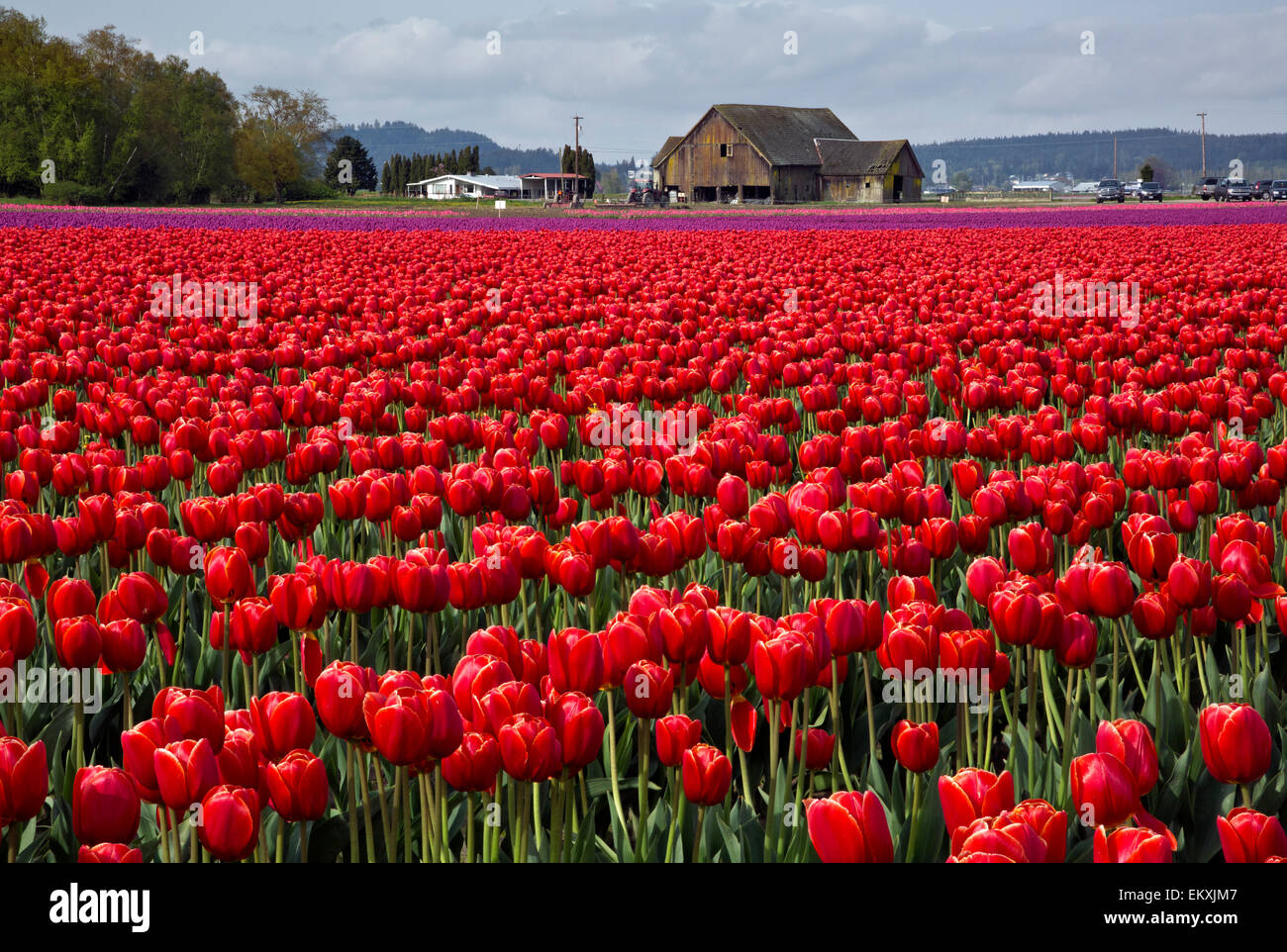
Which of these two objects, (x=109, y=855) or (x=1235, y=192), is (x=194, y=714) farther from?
(x=1235, y=192)

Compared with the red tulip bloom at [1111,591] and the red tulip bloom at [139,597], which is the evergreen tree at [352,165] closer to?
the red tulip bloom at [139,597]

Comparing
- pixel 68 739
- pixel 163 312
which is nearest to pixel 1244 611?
pixel 68 739

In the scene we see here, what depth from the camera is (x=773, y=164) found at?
83062 millimetres

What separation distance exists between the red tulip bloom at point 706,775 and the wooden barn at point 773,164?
270 feet

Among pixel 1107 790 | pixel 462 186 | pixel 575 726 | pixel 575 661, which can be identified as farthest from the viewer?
pixel 462 186

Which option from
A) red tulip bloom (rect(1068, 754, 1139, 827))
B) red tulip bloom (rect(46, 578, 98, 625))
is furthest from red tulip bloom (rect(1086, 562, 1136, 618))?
red tulip bloom (rect(46, 578, 98, 625))

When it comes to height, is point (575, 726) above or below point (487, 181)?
below

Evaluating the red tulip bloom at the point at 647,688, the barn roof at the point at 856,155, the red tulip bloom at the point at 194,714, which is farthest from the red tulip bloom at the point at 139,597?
the barn roof at the point at 856,155

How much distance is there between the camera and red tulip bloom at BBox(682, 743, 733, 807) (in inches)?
87.9

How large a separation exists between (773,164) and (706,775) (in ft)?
277

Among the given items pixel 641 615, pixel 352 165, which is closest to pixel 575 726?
pixel 641 615

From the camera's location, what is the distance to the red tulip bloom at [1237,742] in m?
2.09

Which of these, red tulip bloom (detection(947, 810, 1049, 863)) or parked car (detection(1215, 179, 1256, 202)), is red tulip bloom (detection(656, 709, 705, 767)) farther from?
parked car (detection(1215, 179, 1256, 202))

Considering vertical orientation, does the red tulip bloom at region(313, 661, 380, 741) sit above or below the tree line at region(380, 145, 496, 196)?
below
